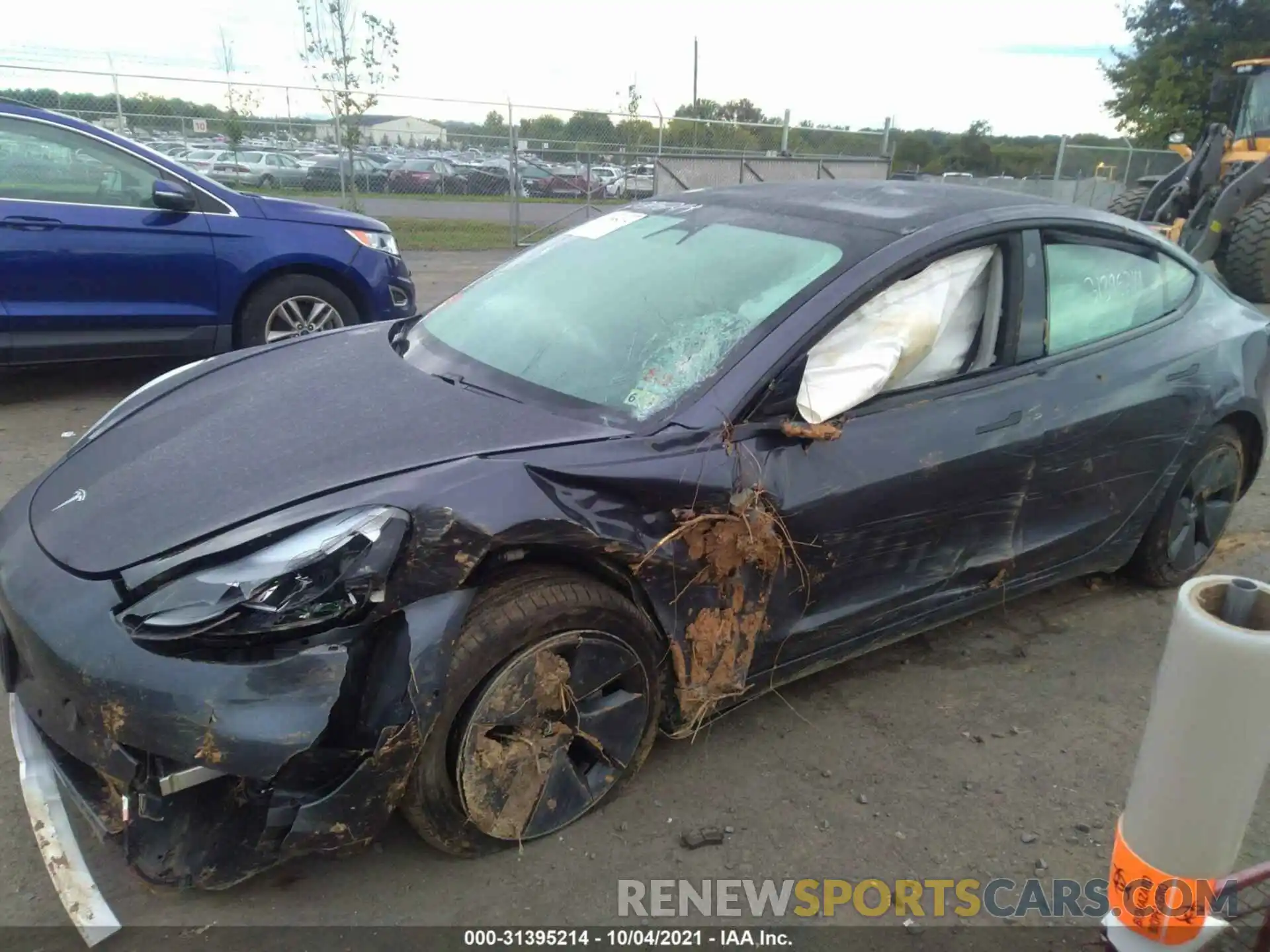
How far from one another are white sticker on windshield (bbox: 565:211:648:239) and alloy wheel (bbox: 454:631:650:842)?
1.70m

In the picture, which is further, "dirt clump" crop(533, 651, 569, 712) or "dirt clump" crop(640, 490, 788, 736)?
"dirt clump" crop(640, 490, 788, 736)

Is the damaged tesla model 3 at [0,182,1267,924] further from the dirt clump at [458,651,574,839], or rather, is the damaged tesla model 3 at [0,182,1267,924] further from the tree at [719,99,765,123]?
the tree at [719,99,765,123]

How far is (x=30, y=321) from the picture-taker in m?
5.11

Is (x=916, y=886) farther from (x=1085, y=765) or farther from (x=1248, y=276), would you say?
(x=1248, y=276)

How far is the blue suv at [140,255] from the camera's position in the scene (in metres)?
5.07

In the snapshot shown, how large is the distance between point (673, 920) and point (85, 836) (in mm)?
1438

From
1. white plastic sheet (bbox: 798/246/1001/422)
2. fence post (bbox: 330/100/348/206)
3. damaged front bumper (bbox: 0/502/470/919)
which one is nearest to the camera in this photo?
damaged front bumper (bbox: 0/502/470/919)

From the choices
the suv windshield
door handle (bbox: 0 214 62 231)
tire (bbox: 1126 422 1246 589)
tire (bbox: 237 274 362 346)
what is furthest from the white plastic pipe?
door handle (bbox: 0 214 62 231)

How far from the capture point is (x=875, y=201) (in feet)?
10.1

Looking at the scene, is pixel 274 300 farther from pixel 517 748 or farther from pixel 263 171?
pixel 263 171

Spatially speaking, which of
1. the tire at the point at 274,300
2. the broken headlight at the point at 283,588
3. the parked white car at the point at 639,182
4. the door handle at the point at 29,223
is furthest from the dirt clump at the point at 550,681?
the parked white car at the point at 639,182

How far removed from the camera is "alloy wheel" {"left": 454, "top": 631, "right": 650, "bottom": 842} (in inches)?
84.0

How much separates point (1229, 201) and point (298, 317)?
35.1ft

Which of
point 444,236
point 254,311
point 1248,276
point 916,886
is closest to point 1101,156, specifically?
point 1248,276
